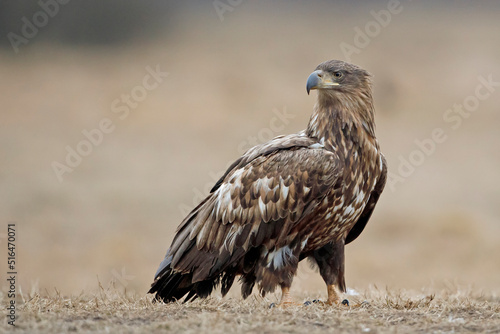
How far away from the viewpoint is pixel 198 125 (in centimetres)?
2247

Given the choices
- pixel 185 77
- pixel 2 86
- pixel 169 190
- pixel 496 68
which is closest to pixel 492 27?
pixel 496 68

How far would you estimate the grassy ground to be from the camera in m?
5.14

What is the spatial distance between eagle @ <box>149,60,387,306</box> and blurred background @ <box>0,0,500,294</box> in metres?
5.03

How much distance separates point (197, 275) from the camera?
6793 millimetres

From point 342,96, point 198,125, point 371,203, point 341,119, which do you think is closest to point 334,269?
point 371,203

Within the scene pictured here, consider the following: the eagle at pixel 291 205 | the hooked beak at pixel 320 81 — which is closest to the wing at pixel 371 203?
the eagle at pixel 291 205

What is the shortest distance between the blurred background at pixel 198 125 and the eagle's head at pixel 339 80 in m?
5.44

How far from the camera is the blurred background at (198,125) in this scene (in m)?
15.8

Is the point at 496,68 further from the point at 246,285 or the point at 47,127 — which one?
the point at 246,285

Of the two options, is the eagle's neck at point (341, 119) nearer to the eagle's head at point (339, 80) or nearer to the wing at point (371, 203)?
the eagle's head at point (339, 80)

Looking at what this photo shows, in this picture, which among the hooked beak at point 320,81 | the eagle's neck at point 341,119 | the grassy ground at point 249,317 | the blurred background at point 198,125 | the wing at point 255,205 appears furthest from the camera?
the blurred background at point 198,125

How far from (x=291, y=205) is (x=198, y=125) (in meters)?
16.2

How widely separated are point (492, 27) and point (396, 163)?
12.0 meters

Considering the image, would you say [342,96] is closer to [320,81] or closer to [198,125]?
[320,81]
